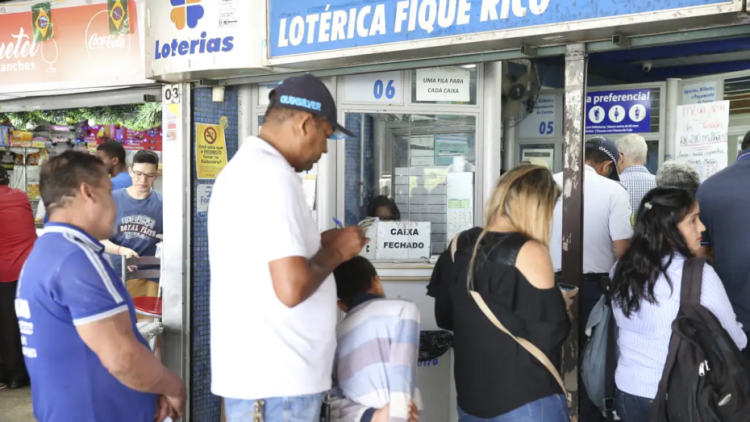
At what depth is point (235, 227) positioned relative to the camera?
2.05 metres

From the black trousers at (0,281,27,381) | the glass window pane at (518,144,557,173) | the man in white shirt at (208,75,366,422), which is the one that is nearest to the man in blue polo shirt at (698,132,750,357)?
the man in white shirt at (208,75,366,422)

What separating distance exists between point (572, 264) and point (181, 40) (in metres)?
2.53

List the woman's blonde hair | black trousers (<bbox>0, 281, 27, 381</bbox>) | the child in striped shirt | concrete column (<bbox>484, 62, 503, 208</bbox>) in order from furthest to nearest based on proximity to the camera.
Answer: black trousers (<bbox>0, 281, 27, 381</bbox>) → concrete column (<bbox>484, 62, 503, 208</bbox>) → the woman's blonde hair → the child in striped shirt

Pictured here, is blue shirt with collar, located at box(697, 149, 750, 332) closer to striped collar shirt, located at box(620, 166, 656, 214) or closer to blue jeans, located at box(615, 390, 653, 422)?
blue jeans, located at box(615, 390, 653, 422)

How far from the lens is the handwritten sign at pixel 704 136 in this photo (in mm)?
6910

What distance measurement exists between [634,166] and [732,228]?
7.43 feet

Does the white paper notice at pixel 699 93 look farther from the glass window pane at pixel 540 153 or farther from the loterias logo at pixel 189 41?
the loterias logo at pixel 189 41

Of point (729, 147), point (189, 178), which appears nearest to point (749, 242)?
point (189, 178)

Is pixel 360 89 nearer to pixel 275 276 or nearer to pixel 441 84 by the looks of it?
pixel 441 84

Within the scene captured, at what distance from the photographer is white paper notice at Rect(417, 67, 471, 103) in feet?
15.0

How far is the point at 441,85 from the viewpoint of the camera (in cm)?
457

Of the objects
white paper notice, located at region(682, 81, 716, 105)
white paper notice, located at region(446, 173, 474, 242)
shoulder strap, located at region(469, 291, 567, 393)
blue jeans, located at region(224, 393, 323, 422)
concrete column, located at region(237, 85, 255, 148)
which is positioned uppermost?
white paper notice, located at region(682, 81, 716, 105)

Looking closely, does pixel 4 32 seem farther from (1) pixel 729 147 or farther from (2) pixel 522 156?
(1) pixel 729 147

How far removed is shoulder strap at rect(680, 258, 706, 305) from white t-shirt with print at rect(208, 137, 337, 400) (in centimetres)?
136
